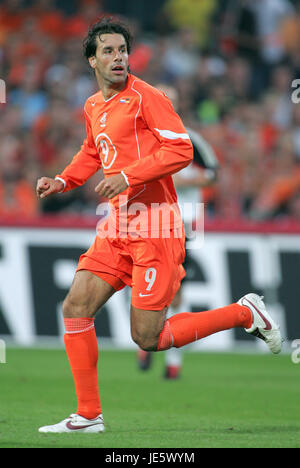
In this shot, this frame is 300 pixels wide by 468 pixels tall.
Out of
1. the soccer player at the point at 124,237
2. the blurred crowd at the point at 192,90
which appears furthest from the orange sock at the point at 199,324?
the blurred crowd at the point at 192,90

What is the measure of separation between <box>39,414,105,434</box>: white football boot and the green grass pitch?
3.3 inches

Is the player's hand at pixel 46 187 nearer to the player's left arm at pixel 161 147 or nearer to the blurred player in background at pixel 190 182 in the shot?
the player's left arm at pixel 161 147

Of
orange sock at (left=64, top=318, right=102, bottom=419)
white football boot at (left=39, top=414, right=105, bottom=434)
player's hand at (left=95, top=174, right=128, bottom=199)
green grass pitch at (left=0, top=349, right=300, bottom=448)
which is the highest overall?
player's hand at (left=95, top=174, right=128, bottom=199)

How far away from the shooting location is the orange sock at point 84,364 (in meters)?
5.80

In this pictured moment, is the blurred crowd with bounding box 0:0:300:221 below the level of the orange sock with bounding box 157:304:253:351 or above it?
above

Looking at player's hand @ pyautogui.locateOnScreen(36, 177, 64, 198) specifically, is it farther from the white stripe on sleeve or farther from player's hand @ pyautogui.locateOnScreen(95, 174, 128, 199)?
the white stripe on sleeve

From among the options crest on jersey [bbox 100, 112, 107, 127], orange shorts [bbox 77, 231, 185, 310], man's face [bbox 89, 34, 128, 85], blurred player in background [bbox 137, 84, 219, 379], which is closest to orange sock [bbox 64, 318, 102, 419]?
orange shorts [bbox 77, 231, 185, 310]

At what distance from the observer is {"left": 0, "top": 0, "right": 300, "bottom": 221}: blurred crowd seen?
12.1 m

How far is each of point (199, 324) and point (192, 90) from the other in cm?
828

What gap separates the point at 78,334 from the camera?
5805 mm

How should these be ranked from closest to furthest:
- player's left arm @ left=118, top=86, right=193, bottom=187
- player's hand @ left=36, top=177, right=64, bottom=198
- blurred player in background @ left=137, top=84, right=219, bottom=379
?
player's left arm @ left=118, top=86, right=193, bottom=187 → player's hand @ left=36, top=177, right=64, bottom=198 → blurred player in background @ left=137, top=84, right=219, bottom=379

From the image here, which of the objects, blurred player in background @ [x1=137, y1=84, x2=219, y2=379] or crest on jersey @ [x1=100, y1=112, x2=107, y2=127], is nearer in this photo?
crest on jersey @ [x1=100, y1=112, x2=107, y2=127]

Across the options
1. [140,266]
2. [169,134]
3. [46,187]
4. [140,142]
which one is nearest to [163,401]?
[140,266]

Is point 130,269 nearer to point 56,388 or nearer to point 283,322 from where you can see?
point 56,388
